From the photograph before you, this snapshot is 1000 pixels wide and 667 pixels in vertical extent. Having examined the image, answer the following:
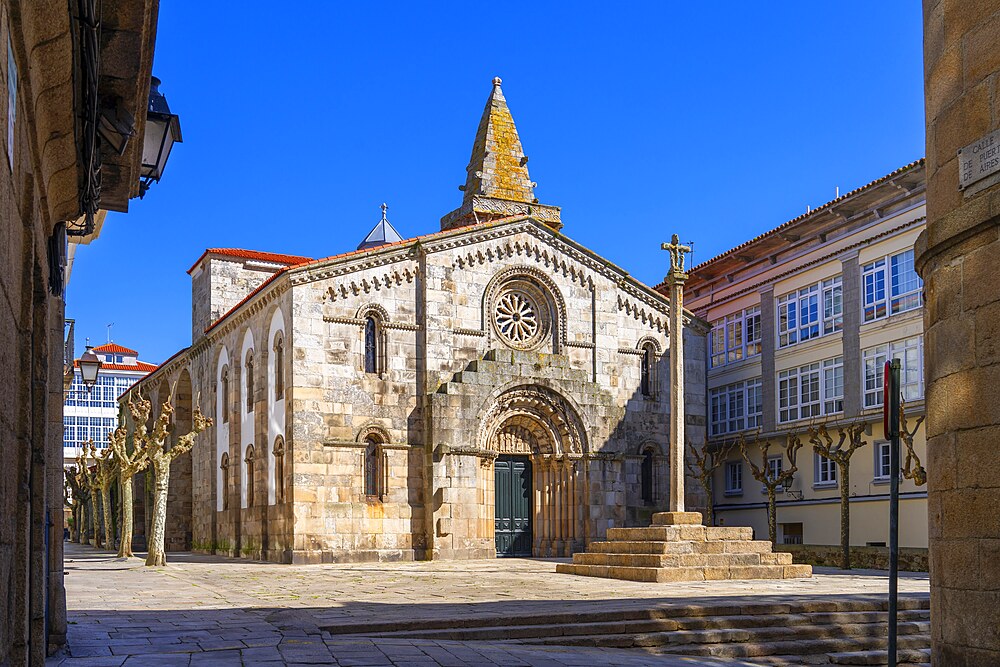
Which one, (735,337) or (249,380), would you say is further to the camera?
(735,337)

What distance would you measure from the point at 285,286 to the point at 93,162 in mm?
20973

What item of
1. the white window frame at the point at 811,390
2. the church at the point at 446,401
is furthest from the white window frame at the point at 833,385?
the church at the point at 446,401

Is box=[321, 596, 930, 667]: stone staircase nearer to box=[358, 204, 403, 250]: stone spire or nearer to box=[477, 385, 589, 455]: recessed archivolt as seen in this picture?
box=[477, 385, 589, 455]: recessed archivolt

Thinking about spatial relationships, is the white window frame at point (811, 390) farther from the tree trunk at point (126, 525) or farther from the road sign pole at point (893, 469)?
the road sign pole at point (893, 469)

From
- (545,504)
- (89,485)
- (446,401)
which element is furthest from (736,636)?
(89,485)

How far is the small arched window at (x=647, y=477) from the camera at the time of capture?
33969 mm

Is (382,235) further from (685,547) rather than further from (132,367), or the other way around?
(132,367)

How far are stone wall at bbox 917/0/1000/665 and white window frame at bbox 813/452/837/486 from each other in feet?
81.0

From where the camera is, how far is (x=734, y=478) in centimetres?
3775

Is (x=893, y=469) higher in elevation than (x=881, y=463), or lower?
higher

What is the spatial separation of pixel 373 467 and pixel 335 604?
14.1 metres

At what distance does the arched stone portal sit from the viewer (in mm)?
32031

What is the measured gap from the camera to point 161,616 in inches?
560

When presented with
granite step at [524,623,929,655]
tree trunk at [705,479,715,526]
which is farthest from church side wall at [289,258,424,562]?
granite step at [524,623,929,655]
